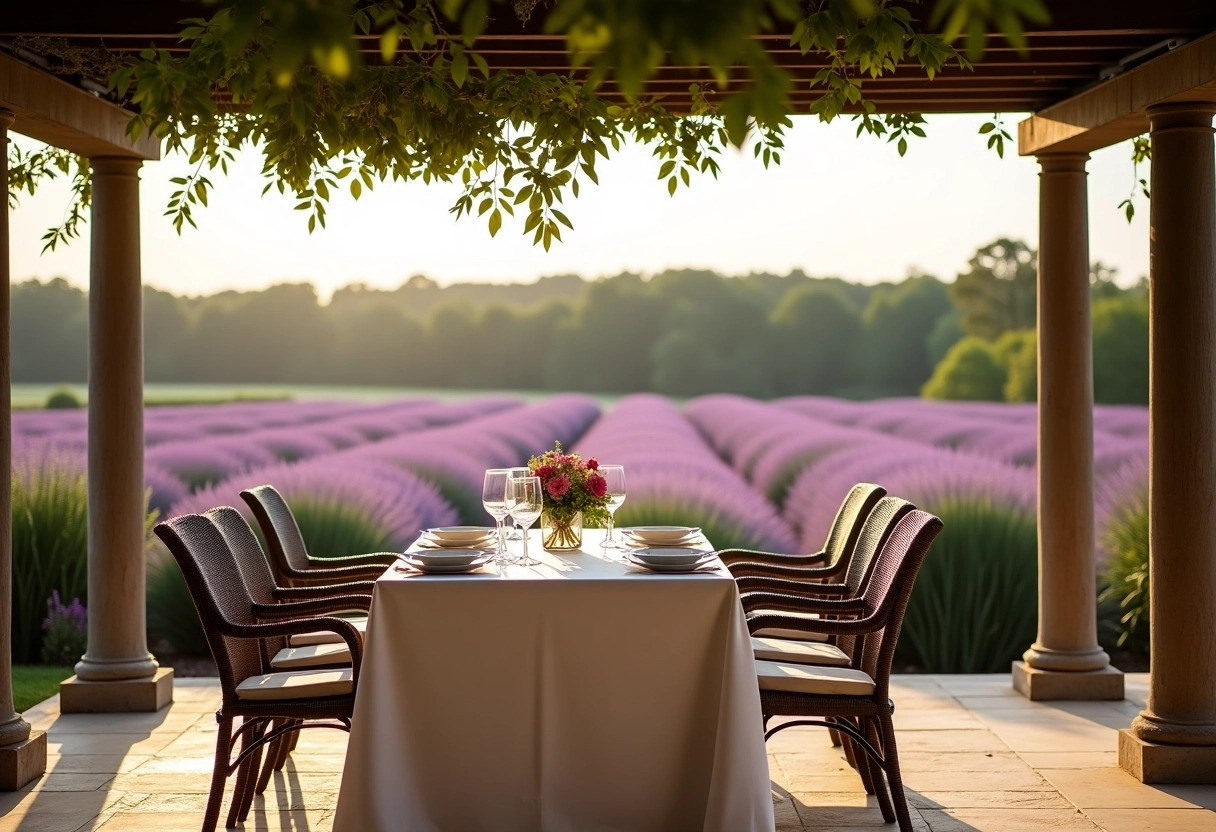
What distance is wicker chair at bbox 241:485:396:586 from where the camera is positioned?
390 centimetres

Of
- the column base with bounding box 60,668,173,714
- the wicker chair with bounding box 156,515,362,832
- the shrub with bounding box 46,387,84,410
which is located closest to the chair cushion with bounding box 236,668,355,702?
the wicker chair with bounding box 156,515,362,832

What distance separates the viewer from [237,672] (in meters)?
3.23

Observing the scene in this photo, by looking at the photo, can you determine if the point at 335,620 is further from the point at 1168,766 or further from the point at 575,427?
the point at 575,427

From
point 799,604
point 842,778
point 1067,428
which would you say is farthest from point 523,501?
point 1067,428

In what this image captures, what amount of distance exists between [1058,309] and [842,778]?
2.29 meters

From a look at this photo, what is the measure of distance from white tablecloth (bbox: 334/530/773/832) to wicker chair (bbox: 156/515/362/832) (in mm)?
217

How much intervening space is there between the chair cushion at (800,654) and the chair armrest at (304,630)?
113 centimetres

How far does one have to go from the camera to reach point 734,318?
9906 millimetres

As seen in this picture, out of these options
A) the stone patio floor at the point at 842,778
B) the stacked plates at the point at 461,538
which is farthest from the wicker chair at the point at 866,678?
the stacked plates at the point at 461,538

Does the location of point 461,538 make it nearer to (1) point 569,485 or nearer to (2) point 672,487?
A: (1) point 569,485

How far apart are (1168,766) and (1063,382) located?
5.61ft

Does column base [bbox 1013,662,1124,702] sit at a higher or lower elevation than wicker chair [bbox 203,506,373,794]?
lower

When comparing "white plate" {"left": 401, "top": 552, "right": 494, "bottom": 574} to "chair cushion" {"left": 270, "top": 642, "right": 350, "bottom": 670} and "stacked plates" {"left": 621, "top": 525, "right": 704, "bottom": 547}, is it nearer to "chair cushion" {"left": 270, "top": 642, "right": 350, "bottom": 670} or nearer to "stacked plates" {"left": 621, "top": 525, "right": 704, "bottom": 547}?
"chair cushion" {"left": 270, "top": 642, "right": 350, "bottom": 670}

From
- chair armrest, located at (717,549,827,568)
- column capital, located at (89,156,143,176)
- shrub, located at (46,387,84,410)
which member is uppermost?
column capital, located at (89,156,143,176)
